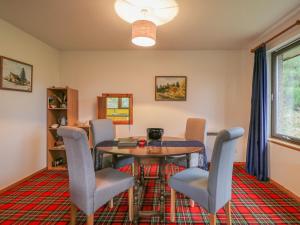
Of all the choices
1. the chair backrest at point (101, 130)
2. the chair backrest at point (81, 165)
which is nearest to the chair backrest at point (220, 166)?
the chair backrest at point (81, 165)

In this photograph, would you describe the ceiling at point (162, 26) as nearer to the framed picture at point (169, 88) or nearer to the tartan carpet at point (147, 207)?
the framed picture at point (169, 88)

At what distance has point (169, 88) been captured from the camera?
3.75 meters

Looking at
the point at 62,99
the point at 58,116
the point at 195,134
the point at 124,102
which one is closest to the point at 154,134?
the point at 195,134

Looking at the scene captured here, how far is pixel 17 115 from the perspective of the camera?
275 centimetres

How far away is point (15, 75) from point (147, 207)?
2.65 m

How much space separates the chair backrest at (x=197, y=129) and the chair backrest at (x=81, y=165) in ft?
5.62

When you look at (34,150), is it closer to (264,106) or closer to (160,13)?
(160,13)

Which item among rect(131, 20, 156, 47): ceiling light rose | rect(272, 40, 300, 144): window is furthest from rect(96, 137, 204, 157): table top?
rect(272, 40, 300, 144): window

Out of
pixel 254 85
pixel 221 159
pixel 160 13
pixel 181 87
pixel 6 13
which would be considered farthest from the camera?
pixel 181 87

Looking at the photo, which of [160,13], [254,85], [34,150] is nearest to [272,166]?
[254,85]

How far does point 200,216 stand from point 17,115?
288 centimetres

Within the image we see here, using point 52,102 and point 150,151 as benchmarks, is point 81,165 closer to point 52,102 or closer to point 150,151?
point 150,151

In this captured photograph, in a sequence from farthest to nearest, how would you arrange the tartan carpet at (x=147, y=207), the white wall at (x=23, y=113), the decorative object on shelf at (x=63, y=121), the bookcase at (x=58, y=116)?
the decorative object on shelf at (x=63, y=121), the bookcase at (x=58, y=116), the white wall at (x=23, y=113), the tartan carpet at (x=147, y=207)

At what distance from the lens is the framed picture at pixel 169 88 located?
3732 millimetres
